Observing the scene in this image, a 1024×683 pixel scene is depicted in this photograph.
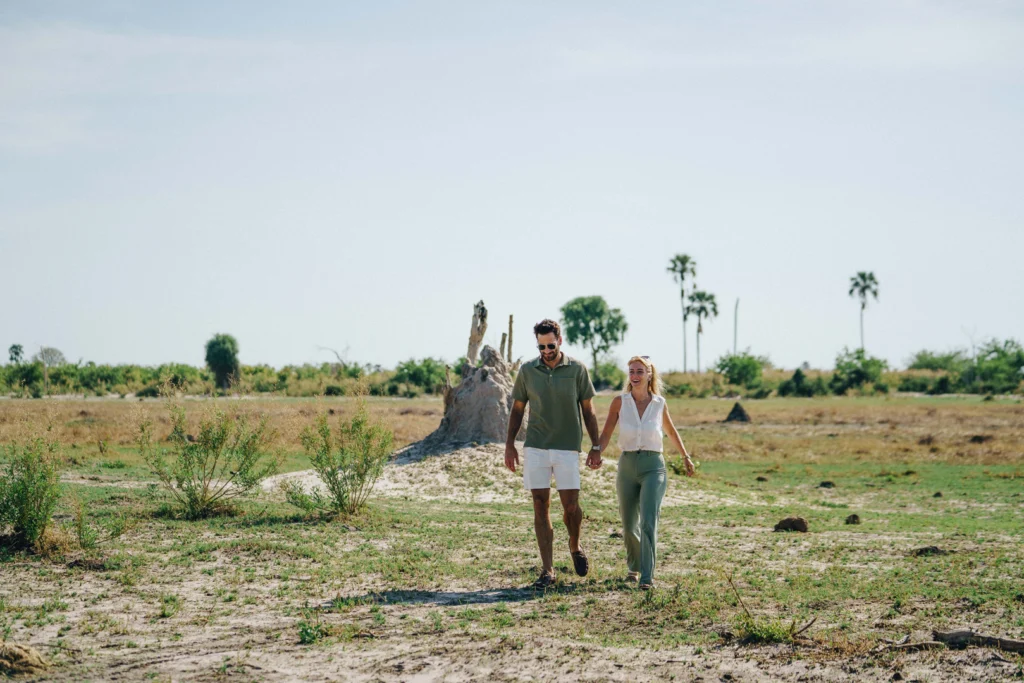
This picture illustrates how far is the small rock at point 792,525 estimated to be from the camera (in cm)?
1310

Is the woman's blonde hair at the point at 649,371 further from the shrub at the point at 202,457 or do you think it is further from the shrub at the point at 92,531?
the shrub at the point at 202,457

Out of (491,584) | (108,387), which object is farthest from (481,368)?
(108,387)

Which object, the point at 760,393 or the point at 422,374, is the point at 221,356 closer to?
the point at 422,374

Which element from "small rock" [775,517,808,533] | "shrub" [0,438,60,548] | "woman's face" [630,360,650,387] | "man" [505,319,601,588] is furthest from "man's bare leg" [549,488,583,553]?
"small rock" [775,517,808,533]

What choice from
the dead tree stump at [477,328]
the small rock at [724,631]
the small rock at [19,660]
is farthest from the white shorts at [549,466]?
the dead tree stump at [477,328]

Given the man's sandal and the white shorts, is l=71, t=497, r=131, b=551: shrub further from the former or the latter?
the man's sandal

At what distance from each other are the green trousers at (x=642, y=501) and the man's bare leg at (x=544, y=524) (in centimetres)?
64

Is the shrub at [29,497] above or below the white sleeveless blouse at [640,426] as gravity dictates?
below

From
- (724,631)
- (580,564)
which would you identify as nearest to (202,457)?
(580,564)

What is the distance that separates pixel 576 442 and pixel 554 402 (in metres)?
0.39

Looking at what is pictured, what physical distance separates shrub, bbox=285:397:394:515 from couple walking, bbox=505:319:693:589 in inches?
175

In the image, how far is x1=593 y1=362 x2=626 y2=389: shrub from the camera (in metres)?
77.8

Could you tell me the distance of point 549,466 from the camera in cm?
851

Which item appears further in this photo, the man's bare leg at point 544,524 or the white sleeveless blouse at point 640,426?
the white sleeveless blouse at point 640,426
